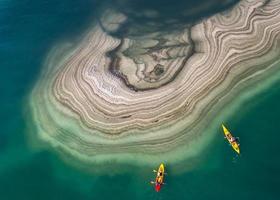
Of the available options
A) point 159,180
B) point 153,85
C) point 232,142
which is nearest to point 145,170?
point 159,180

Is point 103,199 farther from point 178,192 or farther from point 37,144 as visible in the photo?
point 37,144

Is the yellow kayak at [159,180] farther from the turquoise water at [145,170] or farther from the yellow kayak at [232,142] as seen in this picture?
the yellow kayak at [232,142]

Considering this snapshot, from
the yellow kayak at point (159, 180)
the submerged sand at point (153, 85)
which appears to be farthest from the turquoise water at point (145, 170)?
the submerged sand at point (153, 85)

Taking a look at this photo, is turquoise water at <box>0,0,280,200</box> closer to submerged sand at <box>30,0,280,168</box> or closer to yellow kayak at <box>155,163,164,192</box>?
yellow kayak at <box>155,163,164,192</box>

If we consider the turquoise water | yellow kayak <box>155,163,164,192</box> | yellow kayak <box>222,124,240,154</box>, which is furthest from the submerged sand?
yellow kayak <box>155,163,164,192</box>

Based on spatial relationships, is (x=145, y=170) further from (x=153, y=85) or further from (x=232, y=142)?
(x=153, y=85)

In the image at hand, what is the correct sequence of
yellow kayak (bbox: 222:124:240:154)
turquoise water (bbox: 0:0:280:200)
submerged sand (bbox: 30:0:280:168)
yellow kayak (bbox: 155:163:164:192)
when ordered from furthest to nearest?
submerged sand (bbox: 30:0:280:168) → yellow kayak (bbox: 222:124:240:154) → yellow kayak (bbox: 155:163:164:192) → turquoise water (bbox: 0:0:280:200)
